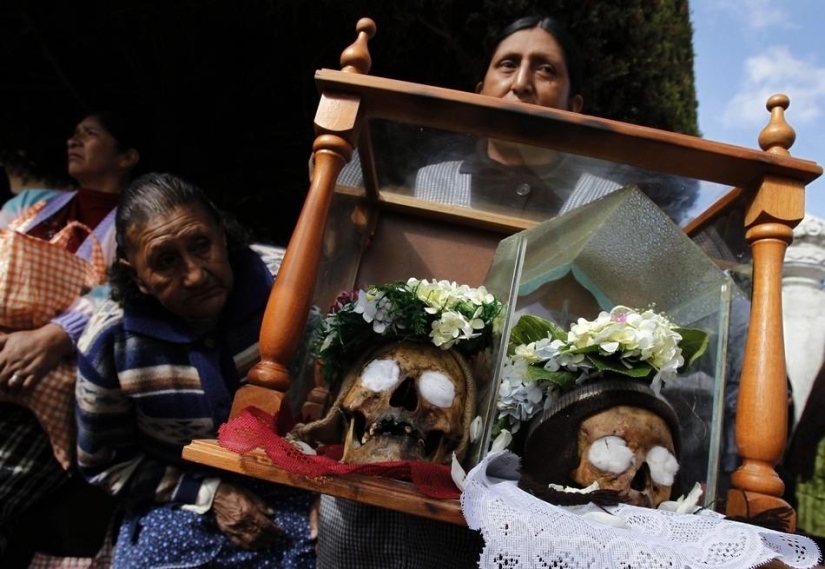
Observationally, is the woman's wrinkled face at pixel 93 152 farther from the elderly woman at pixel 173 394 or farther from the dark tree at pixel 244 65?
the elderly woman at pixel 173 394

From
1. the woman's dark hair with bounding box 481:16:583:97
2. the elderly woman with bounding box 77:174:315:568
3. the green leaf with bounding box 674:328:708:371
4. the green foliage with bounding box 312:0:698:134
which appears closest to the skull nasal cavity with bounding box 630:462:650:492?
the green leaf with bounding box 674:328:708:371

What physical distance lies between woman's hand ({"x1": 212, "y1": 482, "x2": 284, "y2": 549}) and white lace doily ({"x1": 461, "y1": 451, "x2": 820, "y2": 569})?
770mm

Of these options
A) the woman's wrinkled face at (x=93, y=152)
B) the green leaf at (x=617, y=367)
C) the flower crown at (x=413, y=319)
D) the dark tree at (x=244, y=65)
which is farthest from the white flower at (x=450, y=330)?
the dark tree at (x=244, y=65)

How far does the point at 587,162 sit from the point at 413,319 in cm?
51

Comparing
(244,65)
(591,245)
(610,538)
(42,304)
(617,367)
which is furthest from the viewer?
(244,65)

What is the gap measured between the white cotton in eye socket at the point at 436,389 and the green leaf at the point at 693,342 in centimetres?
46

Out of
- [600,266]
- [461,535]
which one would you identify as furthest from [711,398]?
[461,535]

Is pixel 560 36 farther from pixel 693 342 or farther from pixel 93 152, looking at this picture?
pixel 93 152

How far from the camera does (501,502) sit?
0.99 metres

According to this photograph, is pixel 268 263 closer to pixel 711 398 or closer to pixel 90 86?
pixel 711 398

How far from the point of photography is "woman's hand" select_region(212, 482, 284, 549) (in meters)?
1.60

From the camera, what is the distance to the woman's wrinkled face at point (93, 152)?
7.88 feet

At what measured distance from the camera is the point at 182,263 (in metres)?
1.60

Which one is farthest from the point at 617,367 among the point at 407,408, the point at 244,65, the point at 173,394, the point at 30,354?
the point at 244,65
